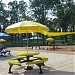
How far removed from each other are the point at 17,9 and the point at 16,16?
85.8 inches

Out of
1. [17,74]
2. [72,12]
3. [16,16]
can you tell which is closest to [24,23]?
[17,74]

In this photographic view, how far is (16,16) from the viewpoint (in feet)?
178

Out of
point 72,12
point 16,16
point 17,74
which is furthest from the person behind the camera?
point 16,16

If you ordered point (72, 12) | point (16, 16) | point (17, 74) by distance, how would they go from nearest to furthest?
point (17, 74), point (72, 12), point (16, 16)

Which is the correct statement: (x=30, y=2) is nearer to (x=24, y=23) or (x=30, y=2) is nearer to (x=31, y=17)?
(x=31, y=17)

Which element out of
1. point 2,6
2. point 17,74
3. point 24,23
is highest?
point 2,6

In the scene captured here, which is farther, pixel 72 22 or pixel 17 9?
pixel 17 9

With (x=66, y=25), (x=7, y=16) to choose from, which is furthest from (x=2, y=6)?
(x=66, y=25)

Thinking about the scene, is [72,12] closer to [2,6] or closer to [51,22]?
[51,22]

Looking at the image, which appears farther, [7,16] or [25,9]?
[25,9]

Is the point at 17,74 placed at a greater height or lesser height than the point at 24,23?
lesser

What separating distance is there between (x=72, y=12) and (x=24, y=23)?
40.5 m

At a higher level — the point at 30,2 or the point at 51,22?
the point at 30,2

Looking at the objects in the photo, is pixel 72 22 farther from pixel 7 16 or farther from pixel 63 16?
pixel 7 16
